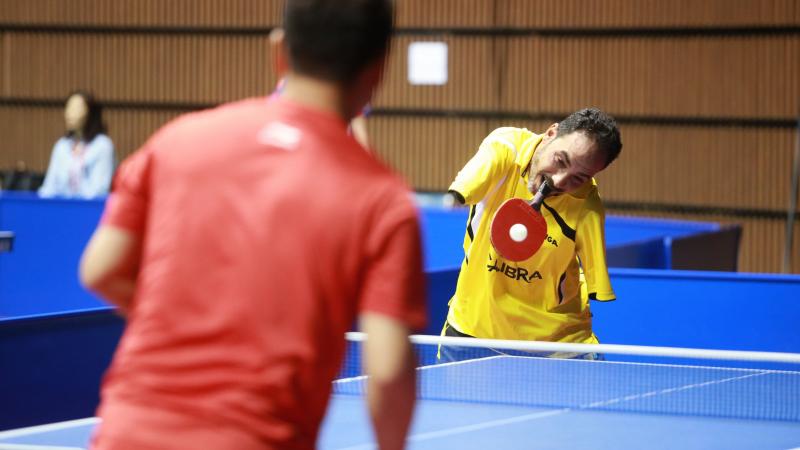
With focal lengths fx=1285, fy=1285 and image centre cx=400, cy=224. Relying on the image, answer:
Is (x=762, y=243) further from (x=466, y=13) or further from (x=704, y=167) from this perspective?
(x=466, y=13)

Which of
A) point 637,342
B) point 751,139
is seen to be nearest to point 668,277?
point 637,342

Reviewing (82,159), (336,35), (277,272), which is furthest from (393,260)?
(82,159)

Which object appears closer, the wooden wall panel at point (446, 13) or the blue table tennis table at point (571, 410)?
the blue table tennis table at point (571, 410)

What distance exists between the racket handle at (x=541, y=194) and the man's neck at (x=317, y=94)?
2.36m

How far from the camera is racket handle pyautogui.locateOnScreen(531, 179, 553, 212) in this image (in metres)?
3.69

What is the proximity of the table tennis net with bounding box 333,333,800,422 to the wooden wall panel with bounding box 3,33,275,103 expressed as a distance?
349 inches

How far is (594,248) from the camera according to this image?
3.77 metres

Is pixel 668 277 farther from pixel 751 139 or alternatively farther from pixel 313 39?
pixel 751 139

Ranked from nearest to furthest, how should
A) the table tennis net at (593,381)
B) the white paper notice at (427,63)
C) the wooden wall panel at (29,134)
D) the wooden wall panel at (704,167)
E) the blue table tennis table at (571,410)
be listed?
the blue table tennis table at (571,410), the table tennis net at (593,381), the wooden wall panel at (704,167), the white paper notice at (427,63), the wooden wall panel at (29,134)

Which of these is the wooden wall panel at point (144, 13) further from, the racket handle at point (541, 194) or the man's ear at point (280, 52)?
the man's ear at point (280, 52)

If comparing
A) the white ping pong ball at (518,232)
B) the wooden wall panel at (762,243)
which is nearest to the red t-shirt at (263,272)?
the white ping pong ball at (518,232)

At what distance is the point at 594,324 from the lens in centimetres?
577

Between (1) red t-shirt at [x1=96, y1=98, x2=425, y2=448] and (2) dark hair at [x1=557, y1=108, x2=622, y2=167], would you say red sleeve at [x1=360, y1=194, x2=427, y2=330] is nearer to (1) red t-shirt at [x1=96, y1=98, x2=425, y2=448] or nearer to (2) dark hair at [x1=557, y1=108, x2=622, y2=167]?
(1) red t-shirt at [x1=96, y1=98, x2=425, y2=448]

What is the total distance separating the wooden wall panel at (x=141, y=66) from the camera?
41.1 ft
